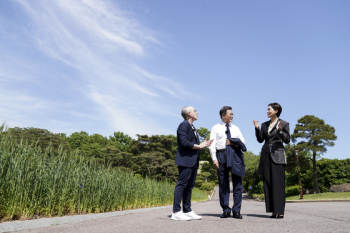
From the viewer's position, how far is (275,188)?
4.22m

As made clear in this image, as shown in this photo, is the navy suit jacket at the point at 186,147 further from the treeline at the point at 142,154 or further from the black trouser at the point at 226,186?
the treeline at the point at 142,154

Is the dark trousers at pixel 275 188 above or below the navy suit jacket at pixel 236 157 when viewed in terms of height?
below

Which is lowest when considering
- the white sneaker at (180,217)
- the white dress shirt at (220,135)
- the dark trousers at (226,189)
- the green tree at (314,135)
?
the white sneaker at (180,217)

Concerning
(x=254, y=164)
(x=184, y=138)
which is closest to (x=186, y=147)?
(x=184, y=138)

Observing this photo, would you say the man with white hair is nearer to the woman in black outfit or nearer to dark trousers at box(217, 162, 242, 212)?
dark trousers at box(217, 162, 242, 212)

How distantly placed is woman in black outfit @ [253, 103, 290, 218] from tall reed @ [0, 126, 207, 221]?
3648mm

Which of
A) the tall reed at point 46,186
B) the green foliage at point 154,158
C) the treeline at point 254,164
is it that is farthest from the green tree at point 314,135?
the tall reed at point 46,186

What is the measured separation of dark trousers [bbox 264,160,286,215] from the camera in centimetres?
412

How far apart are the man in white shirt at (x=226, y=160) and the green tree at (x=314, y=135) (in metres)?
28.0

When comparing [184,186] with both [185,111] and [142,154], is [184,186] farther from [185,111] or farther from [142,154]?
[142,154]

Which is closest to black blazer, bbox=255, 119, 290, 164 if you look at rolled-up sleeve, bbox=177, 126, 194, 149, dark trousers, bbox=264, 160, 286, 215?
dark trousers, bbox=264, 160, 286, 215

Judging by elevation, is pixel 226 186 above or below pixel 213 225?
above

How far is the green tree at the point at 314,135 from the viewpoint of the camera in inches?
1120

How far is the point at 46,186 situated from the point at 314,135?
30688 mm
